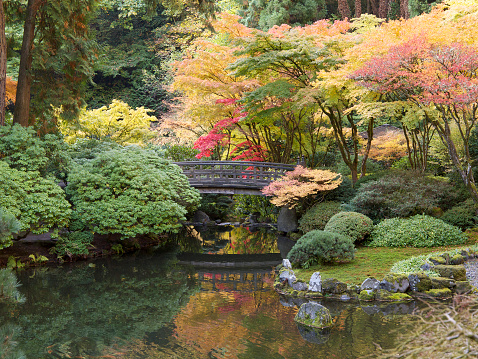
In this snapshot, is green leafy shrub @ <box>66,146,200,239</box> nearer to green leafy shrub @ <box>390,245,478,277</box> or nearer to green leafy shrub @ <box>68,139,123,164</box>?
green leafy shrub @ <box>68,139,123,164</box>

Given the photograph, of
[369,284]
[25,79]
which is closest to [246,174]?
[25,79]

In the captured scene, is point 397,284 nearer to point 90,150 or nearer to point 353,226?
point 353,226

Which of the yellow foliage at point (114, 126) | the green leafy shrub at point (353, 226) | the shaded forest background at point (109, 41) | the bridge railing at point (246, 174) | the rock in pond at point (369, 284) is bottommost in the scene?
the rock in pond at point (369, 284)

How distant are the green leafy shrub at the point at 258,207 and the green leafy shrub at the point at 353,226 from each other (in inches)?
256

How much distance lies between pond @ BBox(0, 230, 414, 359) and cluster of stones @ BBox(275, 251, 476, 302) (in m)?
0.35

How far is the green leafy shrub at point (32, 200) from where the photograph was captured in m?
11.7

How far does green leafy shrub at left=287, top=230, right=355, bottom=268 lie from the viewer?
1103 cm

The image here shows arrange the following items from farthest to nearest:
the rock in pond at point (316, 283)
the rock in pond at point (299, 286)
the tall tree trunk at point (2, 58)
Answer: the tall tree trunk at point (2, 58)
the rock in pond at point (299, 286)
the rock in pond at point (316, 283)

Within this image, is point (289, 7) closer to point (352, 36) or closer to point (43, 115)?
point (352, 36)

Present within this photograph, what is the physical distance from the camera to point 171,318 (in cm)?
883

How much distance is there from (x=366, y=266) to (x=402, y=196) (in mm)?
3991

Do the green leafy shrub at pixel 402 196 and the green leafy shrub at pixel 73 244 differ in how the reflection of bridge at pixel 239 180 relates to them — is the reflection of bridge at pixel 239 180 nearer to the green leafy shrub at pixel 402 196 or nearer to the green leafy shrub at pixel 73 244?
the green leafy shrub at pixel 402 196

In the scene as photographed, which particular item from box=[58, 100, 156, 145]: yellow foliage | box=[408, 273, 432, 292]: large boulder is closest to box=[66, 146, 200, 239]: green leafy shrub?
box=[58, 100, 156, 145]: yellow foliage

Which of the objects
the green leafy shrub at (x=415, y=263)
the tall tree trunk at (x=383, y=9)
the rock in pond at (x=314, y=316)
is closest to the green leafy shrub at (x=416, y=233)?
the green leafy shrub at (x=415, y=263)
